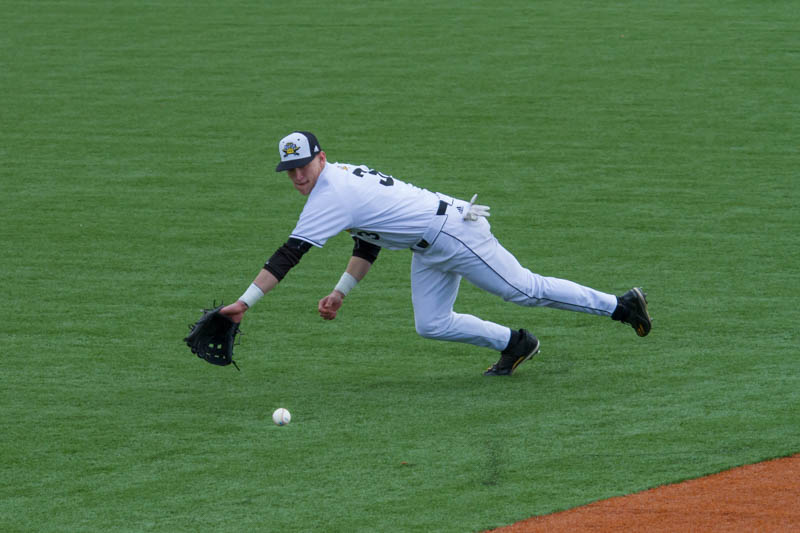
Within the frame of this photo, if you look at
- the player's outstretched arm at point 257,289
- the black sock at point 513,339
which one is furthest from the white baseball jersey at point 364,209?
the black sock at point 513,339

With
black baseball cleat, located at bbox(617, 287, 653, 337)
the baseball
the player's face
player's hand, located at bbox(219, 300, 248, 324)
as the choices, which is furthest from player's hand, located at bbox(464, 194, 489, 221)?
the baseball

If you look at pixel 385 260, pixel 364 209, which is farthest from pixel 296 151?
pixel 385 260

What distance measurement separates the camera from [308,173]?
6.28 metres

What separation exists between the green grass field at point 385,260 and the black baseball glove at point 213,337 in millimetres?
294

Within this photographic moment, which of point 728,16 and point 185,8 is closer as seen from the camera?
point 728,16

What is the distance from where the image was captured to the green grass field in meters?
5.53

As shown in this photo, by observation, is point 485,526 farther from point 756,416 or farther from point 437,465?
point 756,416

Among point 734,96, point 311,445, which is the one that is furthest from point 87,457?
point 734,96

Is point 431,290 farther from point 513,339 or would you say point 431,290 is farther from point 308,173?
point 308,173

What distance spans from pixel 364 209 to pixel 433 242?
1.45 ft

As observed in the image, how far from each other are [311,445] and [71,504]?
1.22 meters

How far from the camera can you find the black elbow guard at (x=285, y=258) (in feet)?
19.9

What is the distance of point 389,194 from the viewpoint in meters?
6.41

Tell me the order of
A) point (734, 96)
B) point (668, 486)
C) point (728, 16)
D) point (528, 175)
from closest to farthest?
1. point (668, 486)
2. point (528, 175)
3. point (734, 96)
4. point (728, 16)
